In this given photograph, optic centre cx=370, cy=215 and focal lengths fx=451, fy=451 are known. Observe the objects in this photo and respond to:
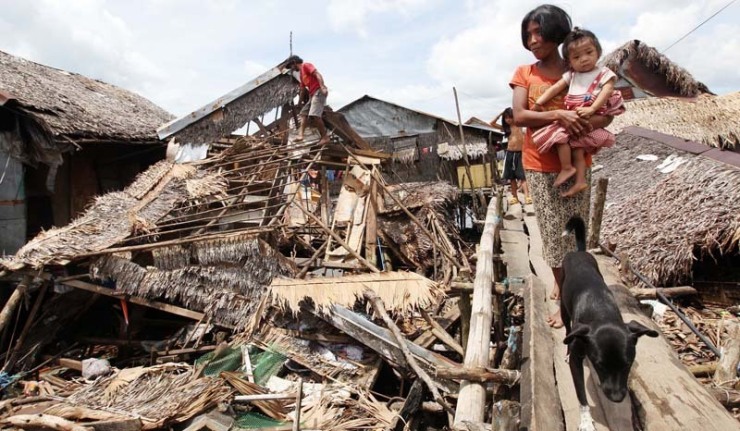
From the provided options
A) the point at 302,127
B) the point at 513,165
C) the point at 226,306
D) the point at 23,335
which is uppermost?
the point at 302,127

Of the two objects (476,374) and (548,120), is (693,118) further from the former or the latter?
(476,374)

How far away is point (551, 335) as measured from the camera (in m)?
2.68

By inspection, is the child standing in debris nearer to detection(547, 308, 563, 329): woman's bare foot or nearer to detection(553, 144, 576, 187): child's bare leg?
detection(553, 144, 576, 187): child's bare leg

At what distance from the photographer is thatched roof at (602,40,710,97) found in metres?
13.4

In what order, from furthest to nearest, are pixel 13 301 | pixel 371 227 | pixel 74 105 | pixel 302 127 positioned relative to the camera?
pixel 74 105
pixel 302 127
pixel 371 227
pixel 13 301

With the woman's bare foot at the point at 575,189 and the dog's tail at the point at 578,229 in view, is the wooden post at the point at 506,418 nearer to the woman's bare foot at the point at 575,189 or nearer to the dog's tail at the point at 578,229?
the dog's tail at the point at 578,229

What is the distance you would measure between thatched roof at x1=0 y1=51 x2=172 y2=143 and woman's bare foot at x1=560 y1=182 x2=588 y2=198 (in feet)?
32.7

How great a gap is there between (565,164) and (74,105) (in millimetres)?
11945

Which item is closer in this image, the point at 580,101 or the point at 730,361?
the point at 580,101

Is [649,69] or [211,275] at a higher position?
[649,69]

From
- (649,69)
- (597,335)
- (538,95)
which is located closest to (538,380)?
(597,335)

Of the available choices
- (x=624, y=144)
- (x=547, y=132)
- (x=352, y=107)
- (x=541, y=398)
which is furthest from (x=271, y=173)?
(x=352, y=107)

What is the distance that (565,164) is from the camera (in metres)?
2.77

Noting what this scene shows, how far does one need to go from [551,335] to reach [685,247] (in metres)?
4.40
